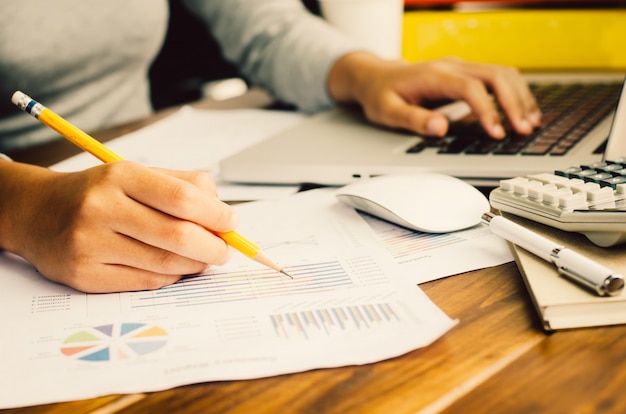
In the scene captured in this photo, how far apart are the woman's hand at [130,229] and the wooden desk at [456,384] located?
0.12 m

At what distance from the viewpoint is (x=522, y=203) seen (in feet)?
1.63

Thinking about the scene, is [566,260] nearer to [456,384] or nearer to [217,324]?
[456,384]

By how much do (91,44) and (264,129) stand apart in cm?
32

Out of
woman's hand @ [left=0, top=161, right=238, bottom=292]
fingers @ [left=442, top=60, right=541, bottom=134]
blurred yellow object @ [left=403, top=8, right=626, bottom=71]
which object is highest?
woman's hand @ [left=0, top=161, right=238, bottom=292]

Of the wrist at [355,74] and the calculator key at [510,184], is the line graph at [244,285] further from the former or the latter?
the wrist at [355,74]

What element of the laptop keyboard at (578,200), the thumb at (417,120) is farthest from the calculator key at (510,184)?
the thumb at (417,120)

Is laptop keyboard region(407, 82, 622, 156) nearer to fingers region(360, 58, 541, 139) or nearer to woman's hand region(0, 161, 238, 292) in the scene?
fingers region(360, 58, 541, 139)

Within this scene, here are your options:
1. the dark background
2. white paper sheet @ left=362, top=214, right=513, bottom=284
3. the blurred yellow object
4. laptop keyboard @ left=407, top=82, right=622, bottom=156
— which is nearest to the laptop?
laptop keyboard @ left=407, top=82, right=622, bottom=156

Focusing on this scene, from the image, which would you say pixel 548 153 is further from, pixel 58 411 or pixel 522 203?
pixel 58 411

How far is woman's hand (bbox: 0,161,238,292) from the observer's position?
445 millimetres

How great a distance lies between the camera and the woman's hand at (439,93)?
71 cm

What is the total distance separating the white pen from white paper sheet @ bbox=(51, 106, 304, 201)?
0.25 metres

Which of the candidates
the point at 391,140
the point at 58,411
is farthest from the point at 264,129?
the point at 58,411

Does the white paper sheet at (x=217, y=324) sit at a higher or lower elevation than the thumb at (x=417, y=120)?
higher
